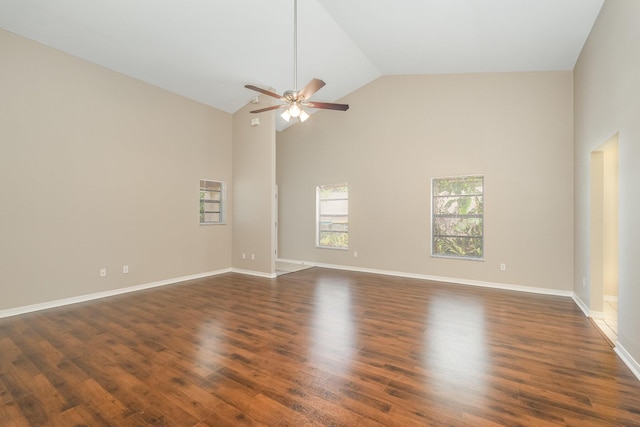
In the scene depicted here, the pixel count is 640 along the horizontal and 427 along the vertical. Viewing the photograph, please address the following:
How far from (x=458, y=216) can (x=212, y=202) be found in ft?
16.4

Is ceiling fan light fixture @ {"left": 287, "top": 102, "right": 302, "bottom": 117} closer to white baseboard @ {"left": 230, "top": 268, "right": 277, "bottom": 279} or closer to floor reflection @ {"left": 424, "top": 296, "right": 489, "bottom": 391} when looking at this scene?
floor reflection @ {"left": 424, "top": 296, "right": 489, "bottom": 391}

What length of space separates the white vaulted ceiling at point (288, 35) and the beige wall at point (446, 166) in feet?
1.76

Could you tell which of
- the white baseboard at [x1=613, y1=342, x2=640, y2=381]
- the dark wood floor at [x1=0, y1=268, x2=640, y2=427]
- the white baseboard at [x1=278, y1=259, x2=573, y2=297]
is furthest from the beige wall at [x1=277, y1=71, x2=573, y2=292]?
the white baseboard at [x1=613, y1=342, x2=640, y2=381]

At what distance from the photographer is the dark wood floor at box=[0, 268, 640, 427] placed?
1905 millimetres

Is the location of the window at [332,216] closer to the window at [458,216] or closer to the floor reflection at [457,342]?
the window at [458,216]

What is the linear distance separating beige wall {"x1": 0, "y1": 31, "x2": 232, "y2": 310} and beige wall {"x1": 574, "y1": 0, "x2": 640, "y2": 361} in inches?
242

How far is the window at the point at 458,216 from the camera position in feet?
18.0

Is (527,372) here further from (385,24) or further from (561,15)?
(385,24)

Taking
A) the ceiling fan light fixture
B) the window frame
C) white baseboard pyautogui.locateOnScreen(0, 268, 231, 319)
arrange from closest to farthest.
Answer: the ceiling fan light fixture < white baseboard pyautogui.locateOnScreen(0, 268, 231, 319) < the window frame

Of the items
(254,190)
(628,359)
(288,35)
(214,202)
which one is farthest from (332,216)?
(628,359)

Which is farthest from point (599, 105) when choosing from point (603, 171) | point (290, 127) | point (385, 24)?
point (290, 127)

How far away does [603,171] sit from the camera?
371 centimetres

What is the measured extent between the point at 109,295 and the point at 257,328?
2.92 metres

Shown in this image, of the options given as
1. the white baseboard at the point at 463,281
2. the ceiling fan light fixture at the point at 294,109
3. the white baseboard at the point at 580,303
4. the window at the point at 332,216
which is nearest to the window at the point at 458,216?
the white baseboard at the point at 463,281
